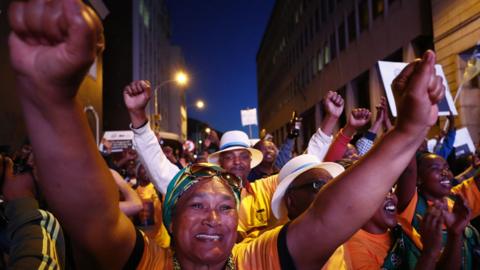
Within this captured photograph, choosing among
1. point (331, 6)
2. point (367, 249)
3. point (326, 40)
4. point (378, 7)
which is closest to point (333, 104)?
point (367, 249)

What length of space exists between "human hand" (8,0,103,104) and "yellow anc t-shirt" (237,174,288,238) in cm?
250

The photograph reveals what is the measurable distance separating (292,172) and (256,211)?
750 mm

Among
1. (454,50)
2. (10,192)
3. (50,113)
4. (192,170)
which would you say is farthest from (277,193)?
(454,50)

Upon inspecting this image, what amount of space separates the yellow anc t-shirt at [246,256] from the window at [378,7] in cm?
2022

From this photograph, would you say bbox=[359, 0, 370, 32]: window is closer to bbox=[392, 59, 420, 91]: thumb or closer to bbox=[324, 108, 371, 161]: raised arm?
bbox=[324, 108, 371, 161]: raised arm

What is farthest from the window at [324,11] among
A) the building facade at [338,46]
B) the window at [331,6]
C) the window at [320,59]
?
the window at [320,59]

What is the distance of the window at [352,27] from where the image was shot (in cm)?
2398

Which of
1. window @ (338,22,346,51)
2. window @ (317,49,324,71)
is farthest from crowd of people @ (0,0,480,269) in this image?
window @ (317,49,324,71)

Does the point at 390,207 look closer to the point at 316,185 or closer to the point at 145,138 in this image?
the point at 316,185

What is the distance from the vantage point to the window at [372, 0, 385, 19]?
1983cm

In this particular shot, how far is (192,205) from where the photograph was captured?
2.01 metres

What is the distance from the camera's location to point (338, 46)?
27.3 m

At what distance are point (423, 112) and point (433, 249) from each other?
4.15 feet

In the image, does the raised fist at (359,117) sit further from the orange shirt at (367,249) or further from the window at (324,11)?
the window at (324,11)
